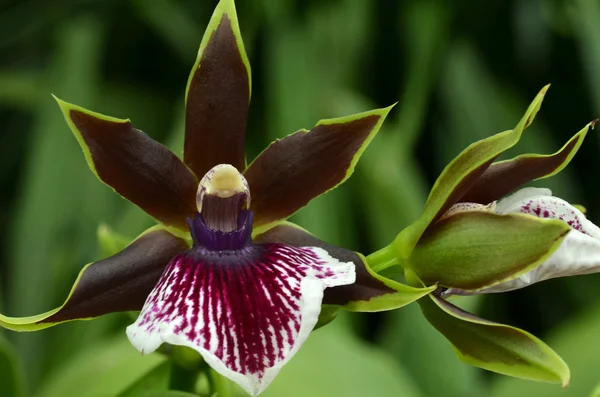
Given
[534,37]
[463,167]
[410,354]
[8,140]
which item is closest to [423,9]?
[534,37]

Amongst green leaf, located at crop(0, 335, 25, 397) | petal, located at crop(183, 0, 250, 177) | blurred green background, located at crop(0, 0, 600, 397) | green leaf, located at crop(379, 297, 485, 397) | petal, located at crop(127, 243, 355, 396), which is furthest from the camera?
blurred green background, located at crop(0, 0, 600, 397)

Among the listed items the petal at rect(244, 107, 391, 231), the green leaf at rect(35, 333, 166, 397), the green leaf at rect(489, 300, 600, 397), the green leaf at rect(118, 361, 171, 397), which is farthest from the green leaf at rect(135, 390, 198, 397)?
the green leaf at rect(489, 300, 600, 397)

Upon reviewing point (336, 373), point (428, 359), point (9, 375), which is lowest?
point (428, 359)

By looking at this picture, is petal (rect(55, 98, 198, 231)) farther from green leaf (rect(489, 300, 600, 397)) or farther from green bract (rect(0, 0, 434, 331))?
green leaf (rect(489, 300, 600, 397))

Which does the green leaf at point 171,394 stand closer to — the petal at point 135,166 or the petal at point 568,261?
the petal at point 135,166

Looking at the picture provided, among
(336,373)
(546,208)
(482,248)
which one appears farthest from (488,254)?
(336,373)

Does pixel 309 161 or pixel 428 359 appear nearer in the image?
pixel 309 161

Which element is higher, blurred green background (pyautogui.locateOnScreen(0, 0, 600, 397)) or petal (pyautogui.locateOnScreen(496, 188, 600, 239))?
petal (pyautogui.locateOnScreen(496, 188, 600, 239))

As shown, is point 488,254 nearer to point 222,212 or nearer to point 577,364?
point 222,212

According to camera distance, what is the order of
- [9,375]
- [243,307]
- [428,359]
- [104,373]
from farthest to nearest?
[428,359] < [104,373] < [9,375] < [243,307]
